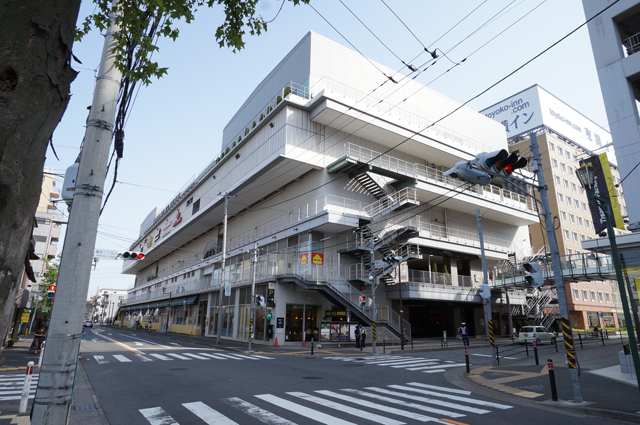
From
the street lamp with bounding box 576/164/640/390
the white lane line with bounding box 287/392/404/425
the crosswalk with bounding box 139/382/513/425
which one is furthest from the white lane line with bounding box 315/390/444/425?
the street lamp with bounding box 576/164/640/390

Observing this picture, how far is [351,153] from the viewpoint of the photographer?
33562 millimetres

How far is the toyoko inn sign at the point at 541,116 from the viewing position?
69438 mm

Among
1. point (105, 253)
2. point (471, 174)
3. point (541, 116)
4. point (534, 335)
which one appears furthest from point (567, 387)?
point (541, 116)

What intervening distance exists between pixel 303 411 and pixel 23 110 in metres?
7.63

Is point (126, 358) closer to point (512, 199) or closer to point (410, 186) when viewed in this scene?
point (410, 186)

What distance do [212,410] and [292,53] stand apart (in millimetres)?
35500

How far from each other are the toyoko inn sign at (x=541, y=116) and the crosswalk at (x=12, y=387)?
77.6 metres

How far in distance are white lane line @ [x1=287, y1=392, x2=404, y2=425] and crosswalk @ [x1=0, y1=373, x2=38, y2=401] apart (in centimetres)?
631

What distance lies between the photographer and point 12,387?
10828 millimetres

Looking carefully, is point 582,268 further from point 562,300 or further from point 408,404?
point 408,404

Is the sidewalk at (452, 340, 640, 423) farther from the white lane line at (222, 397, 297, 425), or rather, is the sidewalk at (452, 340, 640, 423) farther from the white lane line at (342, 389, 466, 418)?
the white lane line at (222, 397, 297, 425)

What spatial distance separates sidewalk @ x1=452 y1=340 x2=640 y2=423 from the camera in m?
8.39

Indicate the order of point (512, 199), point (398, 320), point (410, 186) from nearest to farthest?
point (398, 320) < point (410, 186) < point (512, 199)

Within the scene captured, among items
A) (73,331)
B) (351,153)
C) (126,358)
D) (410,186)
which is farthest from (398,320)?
(73,331)
